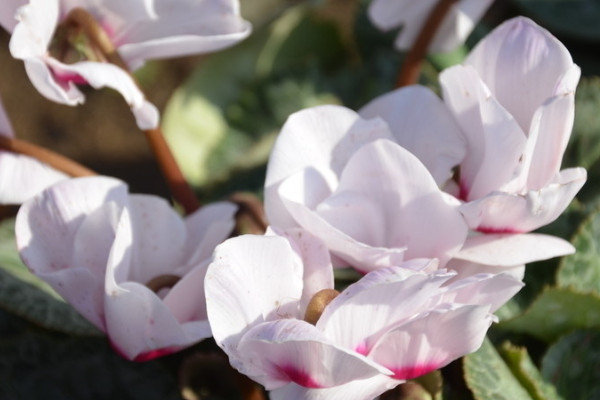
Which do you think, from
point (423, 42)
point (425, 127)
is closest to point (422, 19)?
point (423, 42)

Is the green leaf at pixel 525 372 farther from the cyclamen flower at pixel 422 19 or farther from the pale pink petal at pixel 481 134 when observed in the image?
the cyclamen flower at pixel 422 19

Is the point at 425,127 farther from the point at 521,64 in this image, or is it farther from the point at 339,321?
the point at 339,321

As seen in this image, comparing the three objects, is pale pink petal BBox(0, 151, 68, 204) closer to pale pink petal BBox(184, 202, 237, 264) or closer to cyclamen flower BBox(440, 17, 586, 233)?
pale pink petal BBox(184, 202, 237, 264)

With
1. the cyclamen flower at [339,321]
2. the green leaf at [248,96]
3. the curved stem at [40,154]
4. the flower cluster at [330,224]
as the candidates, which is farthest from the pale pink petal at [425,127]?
the green leaf at [248,96]

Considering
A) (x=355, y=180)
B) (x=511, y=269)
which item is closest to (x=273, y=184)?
(x=355, y=180)

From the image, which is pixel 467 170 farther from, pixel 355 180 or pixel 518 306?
pixel 518 306
